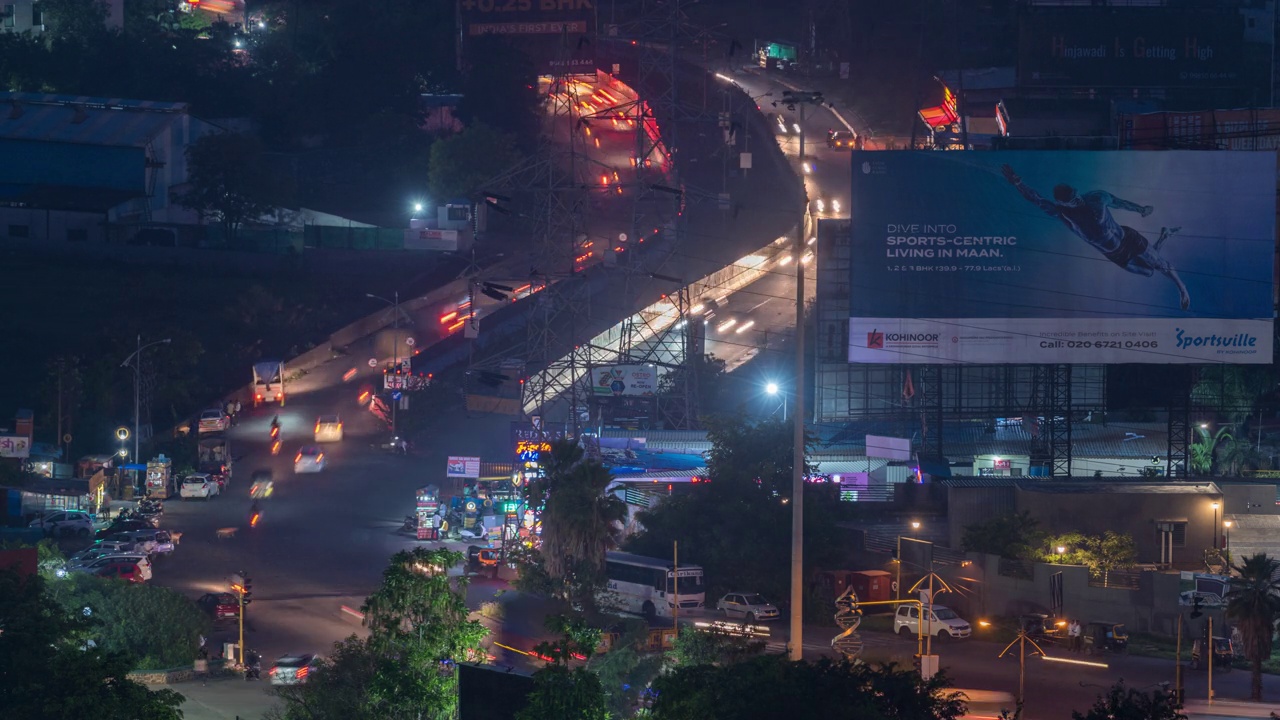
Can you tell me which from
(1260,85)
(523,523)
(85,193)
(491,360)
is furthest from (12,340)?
(1260,85)

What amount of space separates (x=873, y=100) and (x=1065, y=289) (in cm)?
5062

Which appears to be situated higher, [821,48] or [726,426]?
[821,48]

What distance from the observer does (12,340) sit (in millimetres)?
98312

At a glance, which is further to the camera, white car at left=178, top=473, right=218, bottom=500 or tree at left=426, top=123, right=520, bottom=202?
tree at left=426, top=123, right=520, bottom=202

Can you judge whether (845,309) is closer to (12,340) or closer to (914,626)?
(914,626)

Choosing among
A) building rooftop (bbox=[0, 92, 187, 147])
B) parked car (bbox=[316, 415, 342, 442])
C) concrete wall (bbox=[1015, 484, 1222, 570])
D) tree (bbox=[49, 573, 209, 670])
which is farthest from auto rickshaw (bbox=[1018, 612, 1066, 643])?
building rooftop (bbox=[0, 92, 187, 147])

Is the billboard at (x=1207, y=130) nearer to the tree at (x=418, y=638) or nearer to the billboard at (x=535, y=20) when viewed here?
the billboard at (x=535, y=20)

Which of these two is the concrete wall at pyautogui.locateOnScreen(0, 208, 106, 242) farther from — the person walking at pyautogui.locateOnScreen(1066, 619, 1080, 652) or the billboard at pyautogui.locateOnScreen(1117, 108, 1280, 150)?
the person walking at pyautogui.locateOnScreen(1066, 619, 1080, 652)

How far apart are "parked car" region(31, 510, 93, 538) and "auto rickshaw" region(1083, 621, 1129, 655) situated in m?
36.2

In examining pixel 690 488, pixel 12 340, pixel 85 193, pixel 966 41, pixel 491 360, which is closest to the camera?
pixel 690 488

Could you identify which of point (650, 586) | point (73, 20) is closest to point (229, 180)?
point (73, 20)

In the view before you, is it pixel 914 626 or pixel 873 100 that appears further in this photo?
pixel 873 100

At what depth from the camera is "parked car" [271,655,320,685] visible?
1796 inches

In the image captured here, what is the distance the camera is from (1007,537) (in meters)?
55.4
